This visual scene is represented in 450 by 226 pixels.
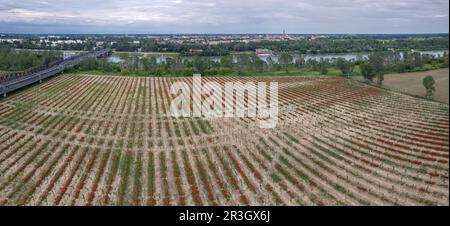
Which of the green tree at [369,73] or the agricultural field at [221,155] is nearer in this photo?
the agricultural field at [221,155]

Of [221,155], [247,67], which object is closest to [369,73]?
[247,67]

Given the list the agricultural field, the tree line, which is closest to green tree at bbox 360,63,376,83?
the tree line

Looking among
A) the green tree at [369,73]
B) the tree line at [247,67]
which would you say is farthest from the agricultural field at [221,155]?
the tree line at [247,67]

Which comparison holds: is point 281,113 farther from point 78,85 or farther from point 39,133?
point 78,85

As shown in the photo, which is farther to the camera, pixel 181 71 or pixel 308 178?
pixel 181 71

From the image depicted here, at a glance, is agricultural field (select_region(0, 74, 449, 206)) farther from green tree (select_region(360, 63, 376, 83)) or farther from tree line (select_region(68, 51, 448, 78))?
tree line (select_region(68, 51, 448, 78))

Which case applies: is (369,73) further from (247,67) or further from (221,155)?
(221,155)

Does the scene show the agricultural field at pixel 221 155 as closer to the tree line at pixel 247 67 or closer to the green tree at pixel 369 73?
the green tree at pixel 369 73
